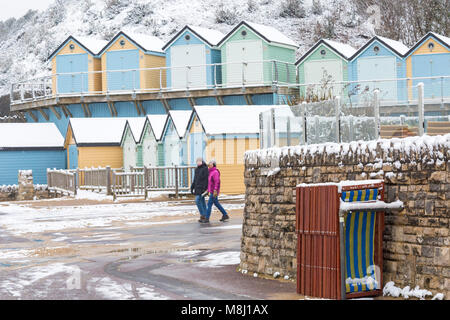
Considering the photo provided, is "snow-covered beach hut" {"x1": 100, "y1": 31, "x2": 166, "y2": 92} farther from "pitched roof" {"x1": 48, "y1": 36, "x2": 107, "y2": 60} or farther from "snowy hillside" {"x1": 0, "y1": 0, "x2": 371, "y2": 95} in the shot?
"snowy hillside" {"x1": 0, "y1": 0, "x2": 371, "y2": 95}

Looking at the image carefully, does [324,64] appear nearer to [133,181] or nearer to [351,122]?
[133,181]

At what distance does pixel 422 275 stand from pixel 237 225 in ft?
35.0

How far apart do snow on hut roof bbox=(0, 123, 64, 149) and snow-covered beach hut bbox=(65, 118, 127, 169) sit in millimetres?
2843

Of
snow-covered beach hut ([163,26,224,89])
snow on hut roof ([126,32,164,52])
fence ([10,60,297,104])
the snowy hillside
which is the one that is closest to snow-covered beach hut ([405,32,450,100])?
fence ([10,60,297,104])

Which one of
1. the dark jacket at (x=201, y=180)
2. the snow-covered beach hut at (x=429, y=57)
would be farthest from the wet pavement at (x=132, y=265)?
the snow-covered beach hut at (x=429, y=57)

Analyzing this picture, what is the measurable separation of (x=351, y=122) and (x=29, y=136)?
39650 mm

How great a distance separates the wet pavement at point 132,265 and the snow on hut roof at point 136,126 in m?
22.3

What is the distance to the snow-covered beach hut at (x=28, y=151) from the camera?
159 ft

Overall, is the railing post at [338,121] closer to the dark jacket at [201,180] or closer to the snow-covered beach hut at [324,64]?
the dark jacket at [201,180]

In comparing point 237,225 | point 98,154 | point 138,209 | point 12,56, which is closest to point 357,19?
point 12,56

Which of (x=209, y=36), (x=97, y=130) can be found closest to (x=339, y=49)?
(x=209, y=36)

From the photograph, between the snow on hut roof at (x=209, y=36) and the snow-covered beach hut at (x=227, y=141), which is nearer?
the snow-covered beach hut at (x=227, y=141)

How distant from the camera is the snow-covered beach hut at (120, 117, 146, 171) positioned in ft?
145

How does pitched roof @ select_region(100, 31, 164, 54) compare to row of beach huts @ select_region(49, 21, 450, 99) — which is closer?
row of beach huts @ select_region(49, 21, 450, 99)
